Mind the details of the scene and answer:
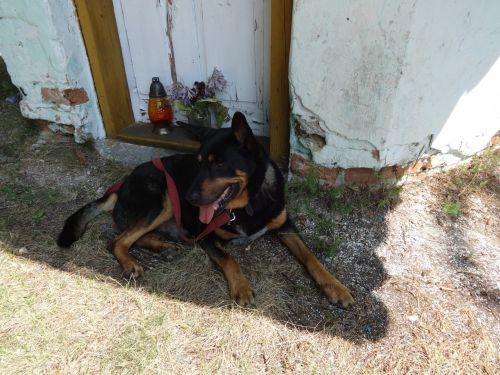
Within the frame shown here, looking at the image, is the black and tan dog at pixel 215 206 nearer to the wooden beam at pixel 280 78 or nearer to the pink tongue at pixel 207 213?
the pink tongue at pixel 207 213

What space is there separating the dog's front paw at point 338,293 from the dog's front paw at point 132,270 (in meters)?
1.35

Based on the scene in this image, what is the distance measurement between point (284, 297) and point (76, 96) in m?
2.89

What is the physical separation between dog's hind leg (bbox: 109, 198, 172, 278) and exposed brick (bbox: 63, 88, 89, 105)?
1644mm

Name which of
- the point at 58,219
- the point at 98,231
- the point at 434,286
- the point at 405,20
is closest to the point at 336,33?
the point at 405,20

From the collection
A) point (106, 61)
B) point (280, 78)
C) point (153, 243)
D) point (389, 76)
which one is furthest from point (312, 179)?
point (106, 61)

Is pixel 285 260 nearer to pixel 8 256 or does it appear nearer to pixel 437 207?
pixel 437 207

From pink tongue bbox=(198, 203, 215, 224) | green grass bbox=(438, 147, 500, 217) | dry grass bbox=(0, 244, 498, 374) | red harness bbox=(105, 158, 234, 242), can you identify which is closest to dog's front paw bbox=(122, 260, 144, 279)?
dry grass bbox=(0, 244, 498, 374)

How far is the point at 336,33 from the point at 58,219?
2.84m

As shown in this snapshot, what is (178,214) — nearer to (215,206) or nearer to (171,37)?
(215,206)

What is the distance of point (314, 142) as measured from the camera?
10.8 feet

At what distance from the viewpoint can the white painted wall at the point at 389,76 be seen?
2594 millimetres

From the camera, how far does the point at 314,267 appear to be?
2.70 meters

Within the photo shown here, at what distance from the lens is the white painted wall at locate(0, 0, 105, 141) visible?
11.2 ft

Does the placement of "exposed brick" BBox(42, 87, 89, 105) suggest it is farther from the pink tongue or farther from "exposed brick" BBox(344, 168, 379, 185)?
"exposed brick" BBox(344, 168, 379, 185)
